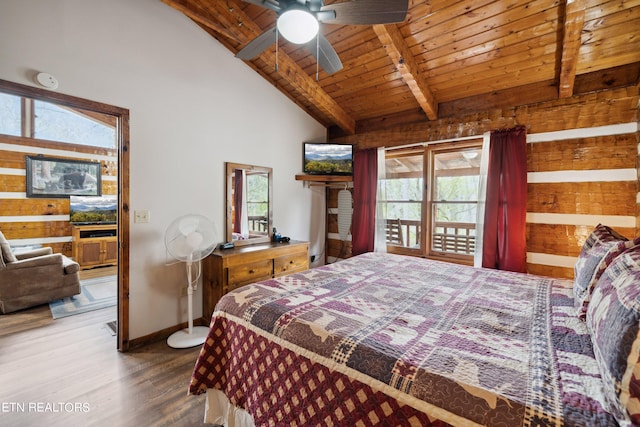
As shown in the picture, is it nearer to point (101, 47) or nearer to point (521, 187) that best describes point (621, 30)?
point (521, 187)

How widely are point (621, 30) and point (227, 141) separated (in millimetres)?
3749

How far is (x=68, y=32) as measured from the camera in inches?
83.4

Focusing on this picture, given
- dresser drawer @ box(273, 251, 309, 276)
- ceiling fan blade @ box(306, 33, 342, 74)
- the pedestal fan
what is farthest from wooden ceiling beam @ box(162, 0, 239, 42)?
dresser drawer @ box(273, 251, 309, 276)

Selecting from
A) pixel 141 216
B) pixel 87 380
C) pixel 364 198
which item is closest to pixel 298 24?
pixel 141 216

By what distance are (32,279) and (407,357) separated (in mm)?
4263

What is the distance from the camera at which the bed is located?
0.78 meters

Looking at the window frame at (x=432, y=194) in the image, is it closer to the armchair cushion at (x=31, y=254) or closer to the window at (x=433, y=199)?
the window at (x=433, y=199)

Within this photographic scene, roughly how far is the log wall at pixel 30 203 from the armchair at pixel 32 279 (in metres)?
1.93

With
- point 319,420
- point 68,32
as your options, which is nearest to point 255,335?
point 319,420

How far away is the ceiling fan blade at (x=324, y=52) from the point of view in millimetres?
2040

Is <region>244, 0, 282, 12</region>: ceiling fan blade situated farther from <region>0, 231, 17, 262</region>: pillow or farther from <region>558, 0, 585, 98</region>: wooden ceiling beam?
<region>0, 231, 17, 262</region>: pillow

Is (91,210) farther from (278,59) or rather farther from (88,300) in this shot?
(278,59)

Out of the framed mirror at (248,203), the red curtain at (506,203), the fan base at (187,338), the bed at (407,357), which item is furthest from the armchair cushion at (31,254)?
the red curtain at (506,203)

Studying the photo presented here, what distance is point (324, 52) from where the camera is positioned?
216cm
